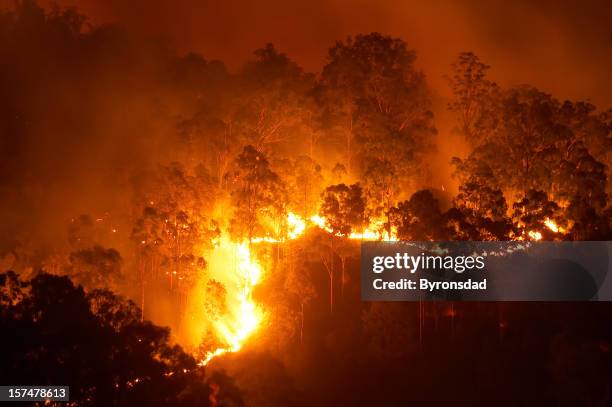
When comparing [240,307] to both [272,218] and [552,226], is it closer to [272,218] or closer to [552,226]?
[272,218]

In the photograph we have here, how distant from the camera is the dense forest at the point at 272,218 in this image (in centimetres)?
1980

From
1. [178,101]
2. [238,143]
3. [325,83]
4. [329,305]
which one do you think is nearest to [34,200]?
[178,101]

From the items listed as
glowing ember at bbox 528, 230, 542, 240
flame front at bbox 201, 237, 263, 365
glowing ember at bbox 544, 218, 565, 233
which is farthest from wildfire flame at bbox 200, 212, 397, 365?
glowing ember at bbox 544, 218, 565, 233

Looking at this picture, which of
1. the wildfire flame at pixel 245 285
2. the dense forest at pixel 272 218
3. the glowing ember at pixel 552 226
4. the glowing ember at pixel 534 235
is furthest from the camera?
the wildfire flame at pixel 245 285

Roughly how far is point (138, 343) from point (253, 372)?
28.8 feet

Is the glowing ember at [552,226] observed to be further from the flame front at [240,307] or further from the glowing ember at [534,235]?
the flame front at [240,307]

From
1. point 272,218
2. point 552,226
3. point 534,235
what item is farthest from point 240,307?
point 552,226

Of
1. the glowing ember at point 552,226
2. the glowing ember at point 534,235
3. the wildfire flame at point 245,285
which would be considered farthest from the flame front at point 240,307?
the glowing ember at point 552,226

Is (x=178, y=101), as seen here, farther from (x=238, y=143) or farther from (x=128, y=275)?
(x=128, y=275)

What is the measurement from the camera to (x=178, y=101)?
116ft

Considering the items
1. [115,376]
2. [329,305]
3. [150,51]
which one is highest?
[150,51]

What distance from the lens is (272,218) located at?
28.2 metres

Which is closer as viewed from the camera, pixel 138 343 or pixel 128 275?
pixel 138 343

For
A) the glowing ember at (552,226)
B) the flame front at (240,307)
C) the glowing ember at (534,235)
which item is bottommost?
the flame front at (240,307)
